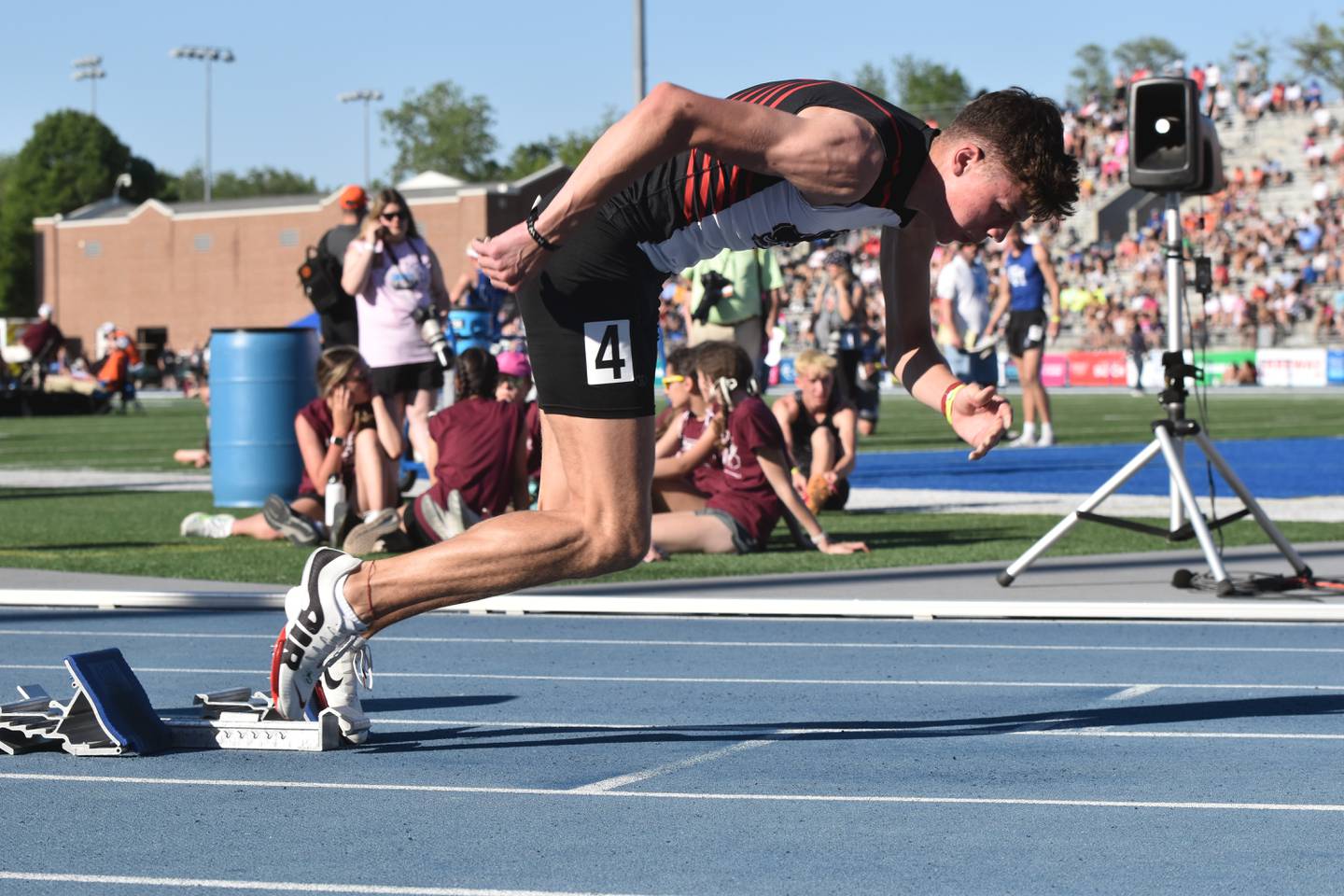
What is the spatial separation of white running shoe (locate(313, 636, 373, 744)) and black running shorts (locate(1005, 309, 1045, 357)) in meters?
15.8

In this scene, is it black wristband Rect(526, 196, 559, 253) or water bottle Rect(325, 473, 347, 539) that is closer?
black wristband Rect(526, 196, 559, 253)

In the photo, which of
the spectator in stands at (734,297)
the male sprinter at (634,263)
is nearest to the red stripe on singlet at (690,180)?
the male sprinter at (634,263)

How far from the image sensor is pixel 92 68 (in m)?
110

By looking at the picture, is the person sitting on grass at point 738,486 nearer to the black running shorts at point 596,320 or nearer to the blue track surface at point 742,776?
the blue track surface at point 742,776

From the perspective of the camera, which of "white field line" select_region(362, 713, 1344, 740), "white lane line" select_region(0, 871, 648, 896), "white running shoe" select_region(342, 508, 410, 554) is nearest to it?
"white lane line" select_region(0, 871, 648, 896)

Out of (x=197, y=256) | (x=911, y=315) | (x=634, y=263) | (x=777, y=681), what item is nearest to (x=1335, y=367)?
(x=777, y=681)

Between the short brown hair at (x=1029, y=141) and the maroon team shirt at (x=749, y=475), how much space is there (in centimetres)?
609

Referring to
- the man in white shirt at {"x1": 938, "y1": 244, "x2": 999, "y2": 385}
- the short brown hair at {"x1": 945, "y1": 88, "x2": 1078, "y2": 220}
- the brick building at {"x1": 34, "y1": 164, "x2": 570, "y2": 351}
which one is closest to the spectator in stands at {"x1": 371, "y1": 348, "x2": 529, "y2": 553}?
the short brown hair at {"x1": 945, "y1": 88, "x2": 1078, "y2": 220}

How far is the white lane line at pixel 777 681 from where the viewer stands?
6797 millimetres

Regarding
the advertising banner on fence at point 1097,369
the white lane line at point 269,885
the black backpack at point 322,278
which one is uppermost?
the black backpack at point 322,278

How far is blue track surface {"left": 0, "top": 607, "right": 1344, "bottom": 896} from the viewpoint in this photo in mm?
4109

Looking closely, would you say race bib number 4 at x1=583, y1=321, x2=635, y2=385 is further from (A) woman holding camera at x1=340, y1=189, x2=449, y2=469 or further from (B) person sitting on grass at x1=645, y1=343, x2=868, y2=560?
(A) woman holding camera at x1=340, y1=189, x2=449, y2=469

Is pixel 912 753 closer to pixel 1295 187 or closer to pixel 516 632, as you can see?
pixel 516 632

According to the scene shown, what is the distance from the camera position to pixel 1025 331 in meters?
20.9
